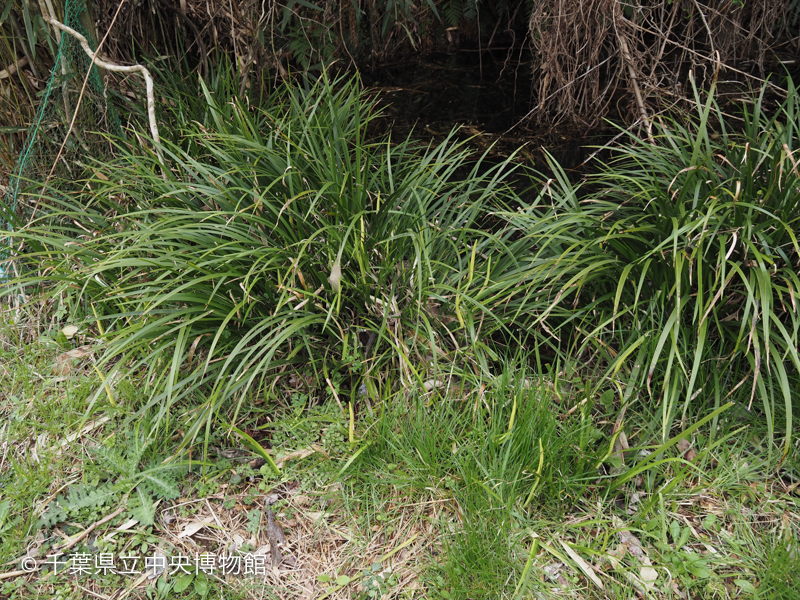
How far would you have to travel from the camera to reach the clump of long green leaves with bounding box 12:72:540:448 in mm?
2092

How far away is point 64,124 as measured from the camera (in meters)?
3.01

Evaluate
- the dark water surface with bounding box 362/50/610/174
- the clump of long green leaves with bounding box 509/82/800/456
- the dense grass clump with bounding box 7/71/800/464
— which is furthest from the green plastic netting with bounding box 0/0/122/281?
the clump of long green leaves with bounding box 509/82/800/456

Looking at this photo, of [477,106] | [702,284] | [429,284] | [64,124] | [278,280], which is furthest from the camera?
[477,106]

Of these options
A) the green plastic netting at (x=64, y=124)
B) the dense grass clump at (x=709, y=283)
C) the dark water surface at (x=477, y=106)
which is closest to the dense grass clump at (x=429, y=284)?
the dense grass clump at (x=709, y=283)

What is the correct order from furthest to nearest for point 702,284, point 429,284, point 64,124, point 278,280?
point 64,124 < point 429,284 < point 278,280 < point 702,284

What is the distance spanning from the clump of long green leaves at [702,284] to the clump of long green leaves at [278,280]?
0.35m

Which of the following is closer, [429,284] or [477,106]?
[429,284]

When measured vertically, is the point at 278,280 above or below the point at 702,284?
below

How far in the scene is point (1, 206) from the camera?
9.07 feet

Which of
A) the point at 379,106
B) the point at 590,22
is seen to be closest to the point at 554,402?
the point at 590,22

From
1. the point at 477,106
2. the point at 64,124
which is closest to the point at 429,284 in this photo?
the point at 64,124

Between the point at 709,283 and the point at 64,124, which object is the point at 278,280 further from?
the point at 64,124

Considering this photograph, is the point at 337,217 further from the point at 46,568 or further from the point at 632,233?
the point at 46,568

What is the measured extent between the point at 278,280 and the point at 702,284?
1400 mm
